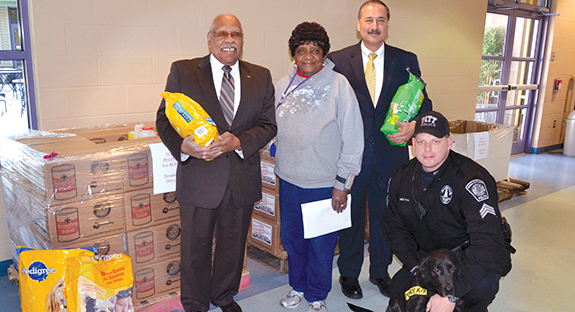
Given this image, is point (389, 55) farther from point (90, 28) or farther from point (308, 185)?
point (90, 28)

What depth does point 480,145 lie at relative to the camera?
424cm

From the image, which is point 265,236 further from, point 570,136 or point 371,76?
point 570,136

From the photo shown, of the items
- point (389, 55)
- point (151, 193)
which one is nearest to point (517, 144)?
point (389, 55)

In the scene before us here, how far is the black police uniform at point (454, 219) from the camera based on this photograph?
180cm

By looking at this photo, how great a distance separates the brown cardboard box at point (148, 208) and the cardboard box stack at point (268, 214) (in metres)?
0.78

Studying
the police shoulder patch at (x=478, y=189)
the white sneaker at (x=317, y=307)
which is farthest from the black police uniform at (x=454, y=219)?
the white sneaker at (x=317, y=307)

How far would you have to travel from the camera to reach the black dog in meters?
1.78

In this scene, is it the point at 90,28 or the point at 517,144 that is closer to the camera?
the point at 90,28

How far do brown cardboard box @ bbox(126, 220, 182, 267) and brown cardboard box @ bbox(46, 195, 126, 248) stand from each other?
10 cm

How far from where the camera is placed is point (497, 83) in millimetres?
6789

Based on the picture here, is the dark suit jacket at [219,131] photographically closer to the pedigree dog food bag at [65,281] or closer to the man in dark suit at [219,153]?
the man in dark suit at [219,153]

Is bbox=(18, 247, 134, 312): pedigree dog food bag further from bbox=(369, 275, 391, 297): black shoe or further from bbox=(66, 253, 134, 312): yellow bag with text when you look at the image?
bbox=(369, 275, 391, 297): black shoe

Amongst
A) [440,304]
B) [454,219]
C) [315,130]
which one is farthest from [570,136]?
[440,304]

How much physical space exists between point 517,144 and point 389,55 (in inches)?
223
